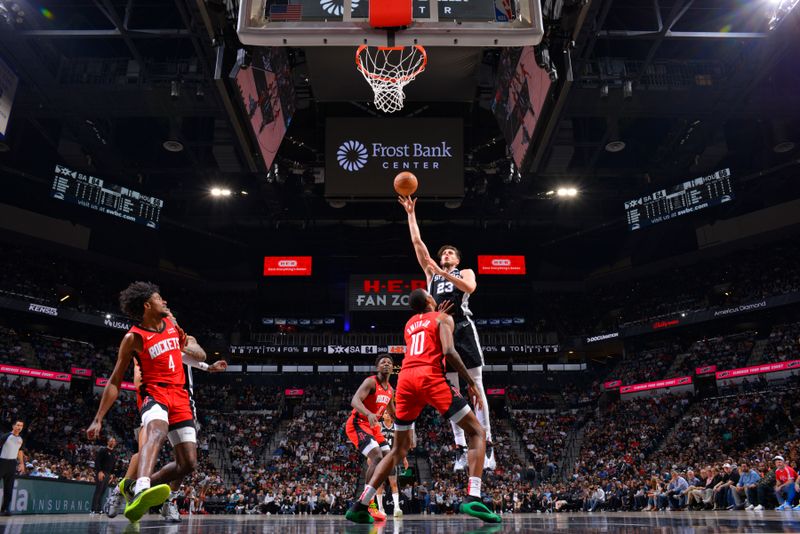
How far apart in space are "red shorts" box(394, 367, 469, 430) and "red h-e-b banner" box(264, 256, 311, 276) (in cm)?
2642

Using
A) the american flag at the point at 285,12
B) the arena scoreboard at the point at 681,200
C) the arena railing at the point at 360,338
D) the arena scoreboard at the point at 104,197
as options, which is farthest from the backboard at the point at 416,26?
the arena railing at the point at 360,338

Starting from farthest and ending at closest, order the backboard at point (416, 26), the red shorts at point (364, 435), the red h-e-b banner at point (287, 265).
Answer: the red h-e-b banner at point (287, 265) < the red shorts at point (364, 435) < the backboard at point (416, 26)

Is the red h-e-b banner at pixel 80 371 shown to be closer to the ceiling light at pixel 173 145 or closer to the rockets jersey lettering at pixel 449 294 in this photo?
the ceiling light at pixel 173 145

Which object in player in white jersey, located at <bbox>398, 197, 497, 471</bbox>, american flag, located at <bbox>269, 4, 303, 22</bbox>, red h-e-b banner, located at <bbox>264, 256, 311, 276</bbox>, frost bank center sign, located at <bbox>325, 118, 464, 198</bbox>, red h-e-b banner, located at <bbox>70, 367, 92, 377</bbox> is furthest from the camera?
red h-e-b banner, located at <bbox>264, 256, 311, 276</bbox>

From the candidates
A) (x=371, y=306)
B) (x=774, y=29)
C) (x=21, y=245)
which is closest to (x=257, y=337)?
(x=371, y=306)

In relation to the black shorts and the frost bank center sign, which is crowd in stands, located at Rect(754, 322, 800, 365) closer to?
the frost bank center sign

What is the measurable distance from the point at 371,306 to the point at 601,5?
1969 centimetres

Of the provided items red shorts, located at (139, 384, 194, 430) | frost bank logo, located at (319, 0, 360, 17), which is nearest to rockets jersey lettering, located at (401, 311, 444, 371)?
red shorts, located at (139, 384, 194, 430)

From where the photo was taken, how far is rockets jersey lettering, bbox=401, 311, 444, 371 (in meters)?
5.02

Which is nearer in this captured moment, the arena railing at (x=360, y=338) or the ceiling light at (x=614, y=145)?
the ceiling light at (x=614, y=145)

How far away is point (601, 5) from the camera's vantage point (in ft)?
42.9

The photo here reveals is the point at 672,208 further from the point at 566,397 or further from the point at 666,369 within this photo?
the point at 566,397

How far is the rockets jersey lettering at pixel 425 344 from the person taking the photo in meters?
5.02

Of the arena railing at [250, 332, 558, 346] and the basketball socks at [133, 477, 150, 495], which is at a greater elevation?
the arena railing at [250, 332, 558, 346]
